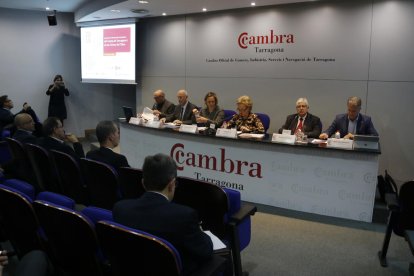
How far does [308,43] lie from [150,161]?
15.5ft

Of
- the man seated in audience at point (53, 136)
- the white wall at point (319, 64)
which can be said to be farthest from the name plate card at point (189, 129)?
the white wall at point (319, 64)

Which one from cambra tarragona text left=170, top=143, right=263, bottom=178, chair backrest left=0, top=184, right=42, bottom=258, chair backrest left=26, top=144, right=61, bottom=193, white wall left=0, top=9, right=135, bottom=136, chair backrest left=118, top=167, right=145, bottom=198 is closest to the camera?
chair backrest left=0, top=184, right=42, bottom=258

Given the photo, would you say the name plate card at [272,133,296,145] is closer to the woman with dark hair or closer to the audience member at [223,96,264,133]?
the audience member at [223,96,264,133]

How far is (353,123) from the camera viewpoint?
15.1ft

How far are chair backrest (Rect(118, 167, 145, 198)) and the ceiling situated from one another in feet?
12.8

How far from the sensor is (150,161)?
75.3 inches

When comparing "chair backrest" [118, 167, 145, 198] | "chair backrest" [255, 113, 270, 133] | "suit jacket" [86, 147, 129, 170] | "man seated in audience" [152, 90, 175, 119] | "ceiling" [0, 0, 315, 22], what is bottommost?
"chair backrest" [118, 167, 145, 198]

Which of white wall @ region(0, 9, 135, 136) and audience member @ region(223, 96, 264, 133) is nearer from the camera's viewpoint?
audience member @ region(223, 96, 264, 133)

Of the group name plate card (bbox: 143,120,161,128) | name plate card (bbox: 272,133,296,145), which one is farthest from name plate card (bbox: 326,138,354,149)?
name plate card (bbox: 143,120,161,128)

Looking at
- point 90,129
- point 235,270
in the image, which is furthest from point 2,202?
point 90,129

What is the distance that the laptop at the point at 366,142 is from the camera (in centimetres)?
371

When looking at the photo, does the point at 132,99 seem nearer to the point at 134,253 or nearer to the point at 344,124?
the point at 344,124

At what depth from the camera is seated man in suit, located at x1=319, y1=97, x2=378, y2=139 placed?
4473 mm

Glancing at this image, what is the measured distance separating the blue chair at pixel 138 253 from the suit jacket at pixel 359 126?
11.1ft
